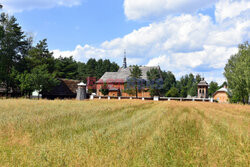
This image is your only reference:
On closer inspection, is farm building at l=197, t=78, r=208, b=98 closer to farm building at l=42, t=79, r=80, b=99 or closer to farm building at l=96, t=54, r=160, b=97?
farm building at l=96, t=54, r=160, b=97

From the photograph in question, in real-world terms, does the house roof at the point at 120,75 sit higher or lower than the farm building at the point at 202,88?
higher

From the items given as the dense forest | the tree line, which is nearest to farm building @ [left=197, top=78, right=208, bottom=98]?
the dense forest

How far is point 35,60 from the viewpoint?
48.1m

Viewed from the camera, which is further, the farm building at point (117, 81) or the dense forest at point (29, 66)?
the farm building at point (117, 81)

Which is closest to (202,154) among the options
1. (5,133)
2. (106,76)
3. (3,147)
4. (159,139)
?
(159,139)

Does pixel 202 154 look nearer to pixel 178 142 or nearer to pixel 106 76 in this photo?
pixel 178 142

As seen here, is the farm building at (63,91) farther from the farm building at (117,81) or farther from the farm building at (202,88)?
the farm building at (202,88)

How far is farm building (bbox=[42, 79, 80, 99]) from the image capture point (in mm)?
45866

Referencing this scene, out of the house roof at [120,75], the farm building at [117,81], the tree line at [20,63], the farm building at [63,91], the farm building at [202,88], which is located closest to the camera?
the tree line at [20,63]

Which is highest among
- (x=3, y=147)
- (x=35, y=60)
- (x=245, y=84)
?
(x=35, y=60)

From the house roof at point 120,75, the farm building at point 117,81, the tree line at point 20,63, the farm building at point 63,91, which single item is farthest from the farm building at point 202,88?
the tree line at point 20,63

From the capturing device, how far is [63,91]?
48.7 m

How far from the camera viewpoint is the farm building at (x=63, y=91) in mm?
45866

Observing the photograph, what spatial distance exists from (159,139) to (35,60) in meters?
47.5
